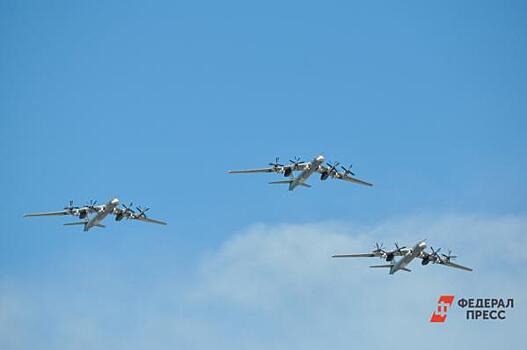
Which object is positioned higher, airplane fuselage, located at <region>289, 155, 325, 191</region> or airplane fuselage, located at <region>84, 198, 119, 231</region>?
airplane fuselage, located at <region>289, 155, 325, 191</region>

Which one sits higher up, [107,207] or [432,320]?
[107,207]

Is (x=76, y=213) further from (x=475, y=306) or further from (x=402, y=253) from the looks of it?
(x=475, y=306)

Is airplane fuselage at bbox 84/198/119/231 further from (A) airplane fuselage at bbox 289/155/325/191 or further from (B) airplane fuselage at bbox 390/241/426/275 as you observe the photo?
(B) airplane fuselage at bbox 390/241/426/275

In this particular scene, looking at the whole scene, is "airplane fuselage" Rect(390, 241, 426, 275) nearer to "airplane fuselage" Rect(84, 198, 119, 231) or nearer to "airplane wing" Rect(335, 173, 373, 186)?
"airplane wing" Rect(335, 173, 373, 186)

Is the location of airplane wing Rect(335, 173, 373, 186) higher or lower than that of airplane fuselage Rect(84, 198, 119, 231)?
higher

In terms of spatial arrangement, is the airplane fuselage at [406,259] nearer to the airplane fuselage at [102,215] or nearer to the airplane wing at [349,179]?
the airplane wing at [349,179]

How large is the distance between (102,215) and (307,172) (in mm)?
24544

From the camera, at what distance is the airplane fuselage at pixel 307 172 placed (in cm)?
9844

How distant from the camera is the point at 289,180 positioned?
101 meters

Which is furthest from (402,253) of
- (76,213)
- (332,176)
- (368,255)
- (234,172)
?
(76,213)

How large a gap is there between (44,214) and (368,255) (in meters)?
39.4

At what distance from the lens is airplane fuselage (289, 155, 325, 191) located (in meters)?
98.4

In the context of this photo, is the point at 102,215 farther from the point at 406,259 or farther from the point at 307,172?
the point at 406,259

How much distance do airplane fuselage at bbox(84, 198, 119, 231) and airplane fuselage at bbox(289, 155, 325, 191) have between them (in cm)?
2053
